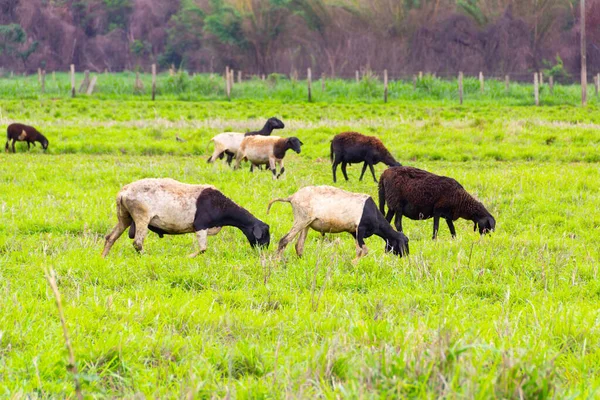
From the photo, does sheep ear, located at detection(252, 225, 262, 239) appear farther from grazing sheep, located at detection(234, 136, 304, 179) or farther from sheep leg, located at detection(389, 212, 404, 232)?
grazing sheep, located at detection(234, 136, 304, 179)

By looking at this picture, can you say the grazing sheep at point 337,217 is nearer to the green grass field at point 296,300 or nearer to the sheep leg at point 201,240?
the green grass field at point 296,300

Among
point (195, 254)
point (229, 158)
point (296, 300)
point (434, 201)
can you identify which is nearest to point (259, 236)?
point (195, 254)

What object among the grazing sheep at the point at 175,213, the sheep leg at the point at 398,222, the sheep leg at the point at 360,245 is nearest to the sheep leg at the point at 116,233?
the grazing sheep at the point at 175,213

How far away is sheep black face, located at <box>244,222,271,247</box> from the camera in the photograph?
29.1ft

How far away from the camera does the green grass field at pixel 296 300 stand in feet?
13.7

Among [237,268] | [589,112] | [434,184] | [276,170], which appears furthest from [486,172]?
[589,112]

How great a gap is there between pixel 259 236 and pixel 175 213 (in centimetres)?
101

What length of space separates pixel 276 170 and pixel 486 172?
14.2 ft

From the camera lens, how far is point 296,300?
6473 millimetres

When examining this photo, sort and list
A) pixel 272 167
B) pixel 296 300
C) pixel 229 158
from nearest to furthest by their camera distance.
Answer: pixel 296 300 < pixel 272 167 < pixel 229 158

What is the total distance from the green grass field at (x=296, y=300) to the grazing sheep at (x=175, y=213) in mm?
266

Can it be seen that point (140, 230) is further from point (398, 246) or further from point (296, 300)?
point (398, 246)

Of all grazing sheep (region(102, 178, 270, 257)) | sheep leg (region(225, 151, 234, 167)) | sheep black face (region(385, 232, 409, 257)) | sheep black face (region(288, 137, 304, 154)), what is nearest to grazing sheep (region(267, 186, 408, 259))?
sheep black face (region(385, 232, 409, 257))

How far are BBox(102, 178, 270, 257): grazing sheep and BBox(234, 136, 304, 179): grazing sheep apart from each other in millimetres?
6481
